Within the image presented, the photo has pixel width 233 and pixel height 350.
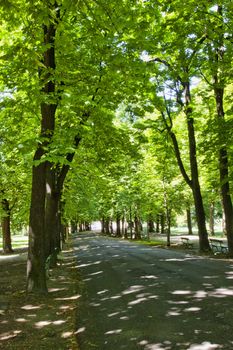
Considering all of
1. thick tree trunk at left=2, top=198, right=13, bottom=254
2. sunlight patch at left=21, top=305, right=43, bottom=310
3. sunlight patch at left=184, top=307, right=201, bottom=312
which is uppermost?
thick tree trunk at left=2, top=198, right=13, bottom=254

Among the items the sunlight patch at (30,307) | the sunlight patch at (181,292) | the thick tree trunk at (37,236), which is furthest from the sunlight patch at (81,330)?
the thick tree trunk at (37,236)

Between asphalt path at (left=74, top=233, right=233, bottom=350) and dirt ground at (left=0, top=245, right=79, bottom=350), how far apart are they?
11.5 inches

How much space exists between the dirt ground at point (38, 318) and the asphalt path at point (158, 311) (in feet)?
0.96

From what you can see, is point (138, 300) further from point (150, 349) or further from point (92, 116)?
point (92, 116)

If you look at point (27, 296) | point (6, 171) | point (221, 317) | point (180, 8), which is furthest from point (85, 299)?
point (6, 171)

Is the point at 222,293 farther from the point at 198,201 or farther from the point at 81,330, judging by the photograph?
the point at 198,201

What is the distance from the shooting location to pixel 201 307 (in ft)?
29.1

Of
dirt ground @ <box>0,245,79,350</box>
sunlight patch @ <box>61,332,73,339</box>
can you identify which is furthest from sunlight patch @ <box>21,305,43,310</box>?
sunlight patch @ <box>61,332,73,339</box>

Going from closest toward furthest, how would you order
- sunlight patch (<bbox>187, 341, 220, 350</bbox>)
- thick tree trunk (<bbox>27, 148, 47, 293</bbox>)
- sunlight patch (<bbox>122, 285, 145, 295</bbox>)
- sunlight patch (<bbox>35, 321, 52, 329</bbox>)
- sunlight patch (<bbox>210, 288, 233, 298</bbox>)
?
sunlight patch (<bbox>187, 341, 220, 350</bbox>), sunlight patch (<bbox>35, 321, 52, 329</bbox>), sunlight patch (<bbox>210, 288, 233, 298</bbox>), sunlight patch (<bbox>122, 285, 145, 295</bbox>), thick tree trunk (<bbox>27, 148, 47, 293</bbox>)

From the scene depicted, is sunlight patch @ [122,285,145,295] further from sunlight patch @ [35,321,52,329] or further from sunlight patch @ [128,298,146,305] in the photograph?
sunlight patch @ [35,321,52,329]

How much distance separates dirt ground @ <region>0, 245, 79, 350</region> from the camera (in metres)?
7.24

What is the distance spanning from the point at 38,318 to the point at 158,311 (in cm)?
272

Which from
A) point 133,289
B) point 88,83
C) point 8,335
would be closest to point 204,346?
point 8,335

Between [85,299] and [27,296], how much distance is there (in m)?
1.67
